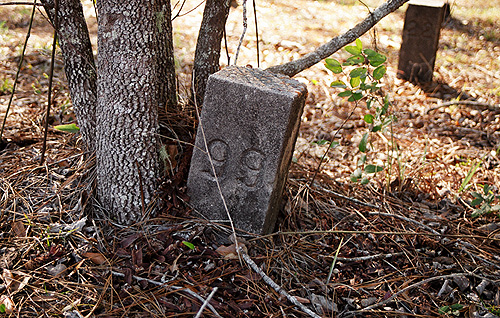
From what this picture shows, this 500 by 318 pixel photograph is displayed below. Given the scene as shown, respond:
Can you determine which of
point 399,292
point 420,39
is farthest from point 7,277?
point 420,39

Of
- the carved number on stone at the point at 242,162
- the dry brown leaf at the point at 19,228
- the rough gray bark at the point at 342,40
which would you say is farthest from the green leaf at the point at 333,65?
the dry brown leaf at the point at 19,228

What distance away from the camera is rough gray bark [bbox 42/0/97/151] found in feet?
7.86

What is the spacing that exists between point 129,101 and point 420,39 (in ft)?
12.9

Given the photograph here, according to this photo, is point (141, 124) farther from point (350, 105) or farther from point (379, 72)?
point (350, 105)

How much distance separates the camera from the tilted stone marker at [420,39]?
15.9ft

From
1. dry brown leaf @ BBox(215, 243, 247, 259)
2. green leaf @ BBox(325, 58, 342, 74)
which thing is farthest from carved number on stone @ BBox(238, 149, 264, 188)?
green leaf @ BBox(325, 58, 342, 74)

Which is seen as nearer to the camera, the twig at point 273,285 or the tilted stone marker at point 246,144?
the twig at point 273,285

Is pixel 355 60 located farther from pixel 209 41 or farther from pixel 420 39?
pixel 420 39

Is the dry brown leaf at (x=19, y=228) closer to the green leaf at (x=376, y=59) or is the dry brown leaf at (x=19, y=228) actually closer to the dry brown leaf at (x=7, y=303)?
the dry brown leaf at (x=7, y=303)

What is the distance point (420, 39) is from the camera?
495 centimetres

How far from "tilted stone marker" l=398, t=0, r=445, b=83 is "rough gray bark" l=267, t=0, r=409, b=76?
108 inches

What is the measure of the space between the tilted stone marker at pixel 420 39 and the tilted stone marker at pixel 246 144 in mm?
3269

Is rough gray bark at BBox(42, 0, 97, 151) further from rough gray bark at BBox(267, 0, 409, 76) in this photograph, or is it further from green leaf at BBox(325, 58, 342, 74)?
green leaf at BBox(325, 58, 342, 74)

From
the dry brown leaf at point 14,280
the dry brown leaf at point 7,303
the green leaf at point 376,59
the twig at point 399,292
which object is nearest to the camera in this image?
the dry brown leaf at point 7,303
